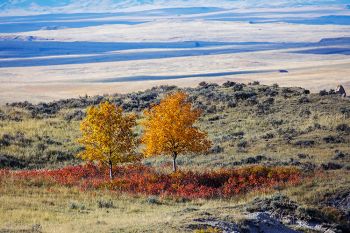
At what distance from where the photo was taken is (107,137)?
30453mm

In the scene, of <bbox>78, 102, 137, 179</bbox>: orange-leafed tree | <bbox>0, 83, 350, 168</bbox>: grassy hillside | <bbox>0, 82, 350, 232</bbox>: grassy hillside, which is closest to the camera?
<bbox>0, 82, 350, 232</bbox>: grassy hillside

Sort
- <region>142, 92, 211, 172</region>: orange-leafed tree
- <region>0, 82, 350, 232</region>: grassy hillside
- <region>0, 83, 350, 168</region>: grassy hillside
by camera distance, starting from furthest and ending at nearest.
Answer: <region>0, 83, 350, 168</region>: grassy hillside, <region>142, 92, 211, 172</region>: orange-leafed tree, <region>0, 82, 350, 232</region>: grassy hillside

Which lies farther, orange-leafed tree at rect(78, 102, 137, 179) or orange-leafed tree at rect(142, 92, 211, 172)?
orange-leafed tree at rect(142, 92, 211, 172)

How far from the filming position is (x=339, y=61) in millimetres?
147500

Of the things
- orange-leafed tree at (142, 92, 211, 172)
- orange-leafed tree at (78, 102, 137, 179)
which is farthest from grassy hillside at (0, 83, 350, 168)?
orange-leafed tree at (78, 102, 137, 179)

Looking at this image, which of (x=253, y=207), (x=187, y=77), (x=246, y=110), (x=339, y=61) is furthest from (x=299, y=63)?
(x=253, y=207)

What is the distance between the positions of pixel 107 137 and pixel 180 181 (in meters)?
4.06

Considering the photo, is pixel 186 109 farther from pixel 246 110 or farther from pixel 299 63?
pixel 299 63

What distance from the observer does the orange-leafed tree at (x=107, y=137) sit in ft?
100

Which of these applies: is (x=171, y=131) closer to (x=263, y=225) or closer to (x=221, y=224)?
(x=263, y=225)

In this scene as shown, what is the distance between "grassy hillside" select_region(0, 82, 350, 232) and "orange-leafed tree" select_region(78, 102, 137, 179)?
9.04 feet

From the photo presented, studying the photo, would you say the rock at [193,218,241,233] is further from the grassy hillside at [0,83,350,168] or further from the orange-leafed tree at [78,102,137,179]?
the grassy hillside at [0,83,350,168]

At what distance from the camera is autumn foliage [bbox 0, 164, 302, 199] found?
27688 mm

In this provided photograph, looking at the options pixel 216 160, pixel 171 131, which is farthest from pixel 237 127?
pixel 171 131
